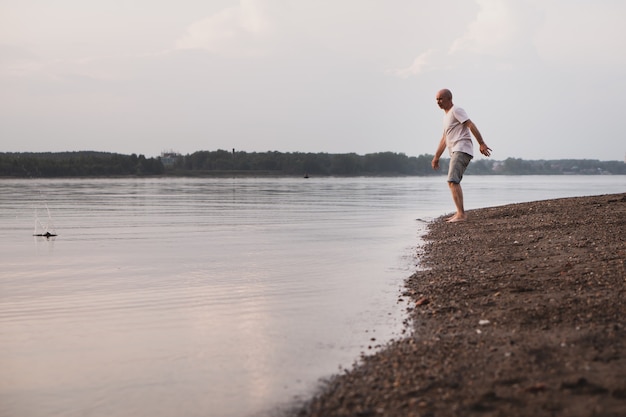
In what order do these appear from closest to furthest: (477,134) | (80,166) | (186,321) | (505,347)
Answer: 1. (505,347)
2. (186,321)
3. (477,134)
4. (80,166)

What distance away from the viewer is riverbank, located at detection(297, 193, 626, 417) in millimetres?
3363

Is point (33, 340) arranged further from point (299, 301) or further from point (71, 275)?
point (71, 275)

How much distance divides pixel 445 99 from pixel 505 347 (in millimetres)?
9012

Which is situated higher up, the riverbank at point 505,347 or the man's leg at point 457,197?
the man's leg at point 457,197

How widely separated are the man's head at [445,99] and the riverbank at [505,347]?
4991 millimetres

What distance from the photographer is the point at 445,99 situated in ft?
41.6

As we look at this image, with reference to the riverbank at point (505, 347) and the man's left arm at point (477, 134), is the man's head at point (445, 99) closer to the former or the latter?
the man's left arm at point (477, 134)

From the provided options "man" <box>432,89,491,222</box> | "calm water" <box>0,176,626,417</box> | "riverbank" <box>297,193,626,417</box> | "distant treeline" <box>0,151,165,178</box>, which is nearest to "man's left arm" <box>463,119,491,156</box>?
"man" <box>432,89,491,222</box>

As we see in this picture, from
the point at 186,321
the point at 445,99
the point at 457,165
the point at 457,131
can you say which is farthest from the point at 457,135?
the point at 186,321

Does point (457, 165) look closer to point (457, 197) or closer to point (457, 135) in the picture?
point (457, 135)

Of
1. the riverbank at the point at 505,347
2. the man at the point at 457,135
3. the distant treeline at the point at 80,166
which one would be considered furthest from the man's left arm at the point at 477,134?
the distant treeline at the point at 80,166

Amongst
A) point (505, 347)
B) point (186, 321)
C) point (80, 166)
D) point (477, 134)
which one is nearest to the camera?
point (505, 347)

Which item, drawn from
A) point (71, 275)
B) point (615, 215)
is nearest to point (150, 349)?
point (71, 275)

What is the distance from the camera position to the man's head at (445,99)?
12.6 metres
